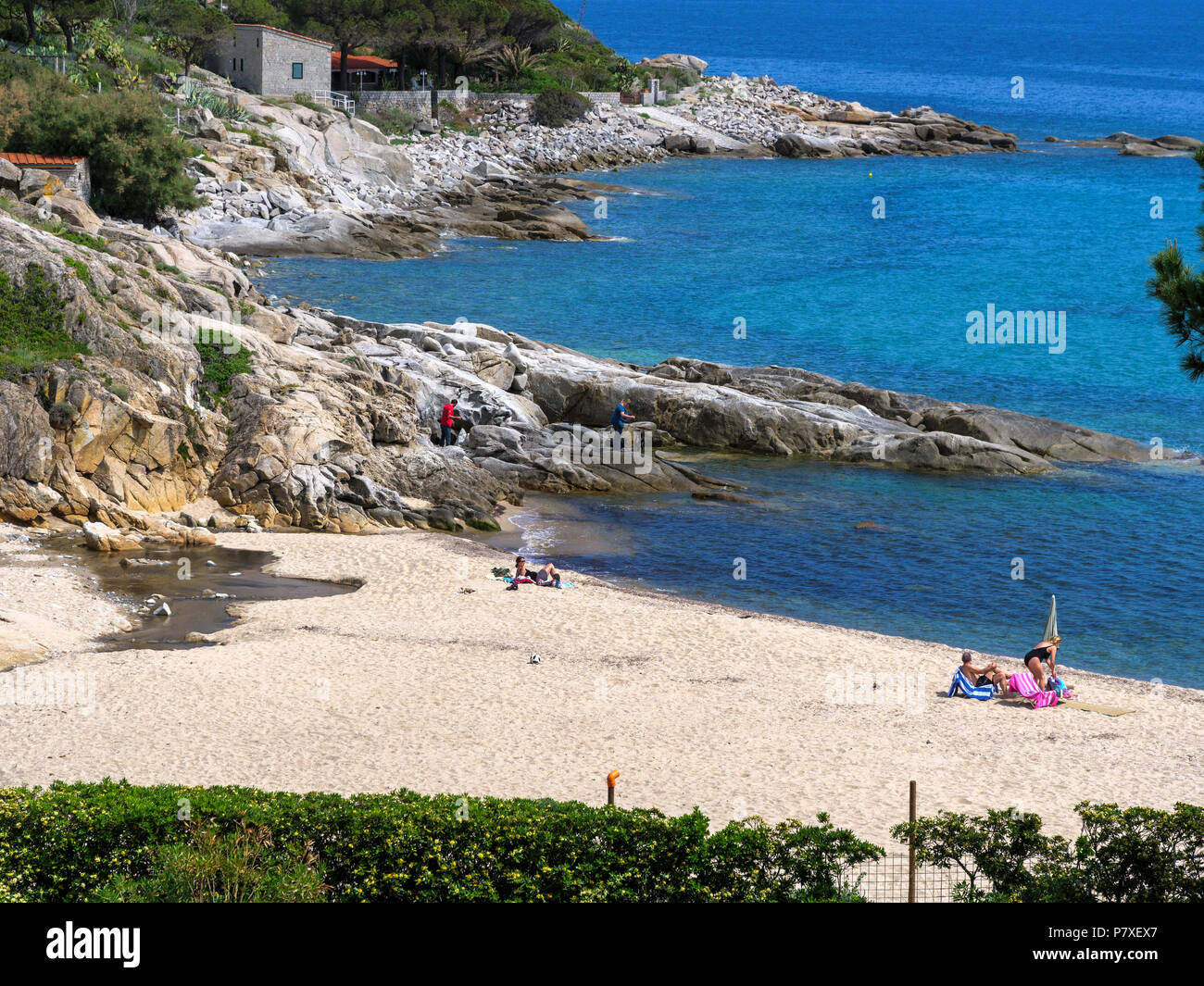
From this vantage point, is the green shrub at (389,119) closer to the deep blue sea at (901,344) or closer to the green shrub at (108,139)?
the deep blue sea at (901,344)

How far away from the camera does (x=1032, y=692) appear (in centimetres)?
2067

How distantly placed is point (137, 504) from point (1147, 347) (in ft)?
141

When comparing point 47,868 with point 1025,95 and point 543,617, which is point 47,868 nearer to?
point 543,617

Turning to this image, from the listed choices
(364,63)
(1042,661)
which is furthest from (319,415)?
(364,63)

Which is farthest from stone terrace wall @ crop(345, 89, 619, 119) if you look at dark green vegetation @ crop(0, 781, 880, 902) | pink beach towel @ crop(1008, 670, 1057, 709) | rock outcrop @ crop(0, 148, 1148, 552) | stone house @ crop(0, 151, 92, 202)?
dark green vegetation @ crop(0, 781, 880, 902)

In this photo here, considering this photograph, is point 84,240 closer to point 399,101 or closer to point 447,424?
point 447,424

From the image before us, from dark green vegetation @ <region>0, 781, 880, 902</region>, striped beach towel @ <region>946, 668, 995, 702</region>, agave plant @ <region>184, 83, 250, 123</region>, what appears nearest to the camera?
dark green vegetation @ <region>0, 781, 880, 902</region>

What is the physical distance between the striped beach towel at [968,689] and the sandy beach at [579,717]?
297 mm

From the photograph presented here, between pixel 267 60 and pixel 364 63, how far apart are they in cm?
1912

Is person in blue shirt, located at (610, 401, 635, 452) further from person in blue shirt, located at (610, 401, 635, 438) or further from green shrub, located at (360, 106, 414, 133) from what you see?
green shrub, located at (360, 106, 414, 133)

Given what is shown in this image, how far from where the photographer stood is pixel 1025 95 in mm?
159250

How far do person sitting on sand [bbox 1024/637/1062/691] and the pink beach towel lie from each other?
12 cm

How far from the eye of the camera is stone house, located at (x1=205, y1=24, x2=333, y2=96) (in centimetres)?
7562
